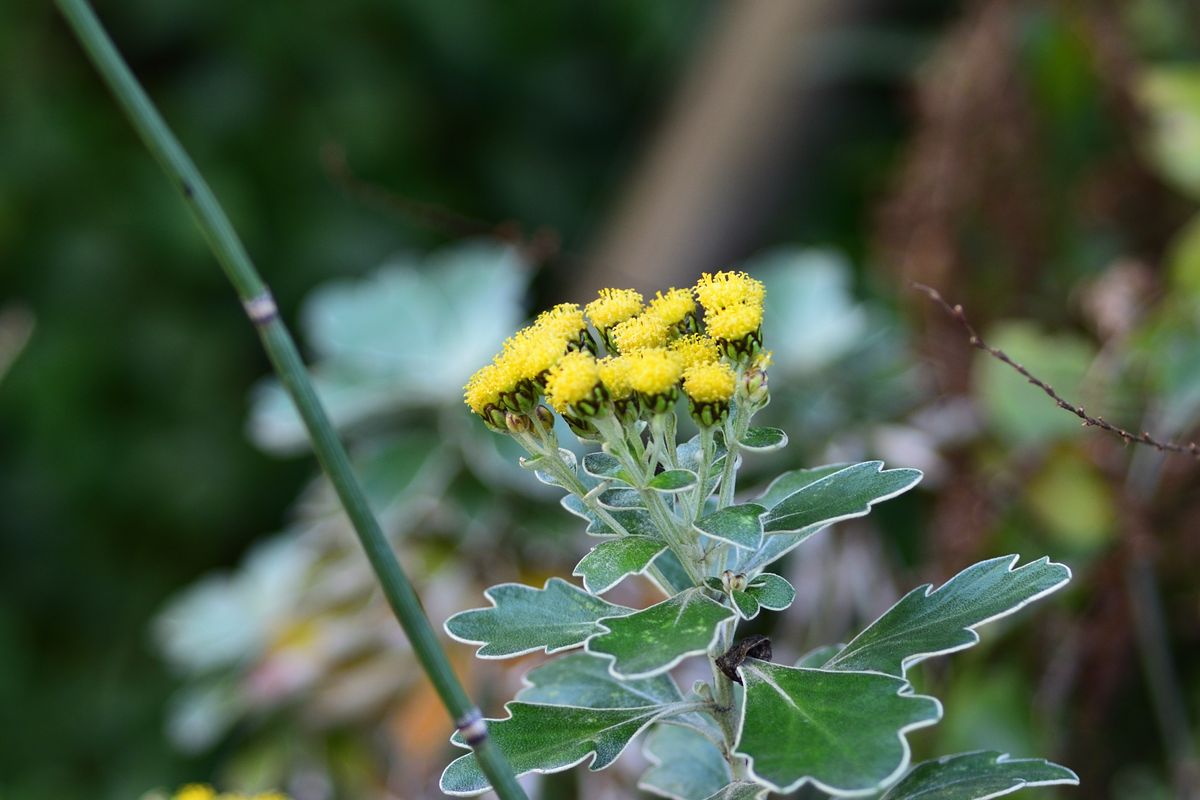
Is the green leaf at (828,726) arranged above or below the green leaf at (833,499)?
below

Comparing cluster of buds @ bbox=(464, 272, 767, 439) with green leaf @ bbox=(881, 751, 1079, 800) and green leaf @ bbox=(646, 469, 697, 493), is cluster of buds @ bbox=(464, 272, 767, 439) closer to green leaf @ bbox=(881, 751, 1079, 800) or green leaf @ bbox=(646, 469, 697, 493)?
green leaf @ bbox=(646, 469, 697, 493)

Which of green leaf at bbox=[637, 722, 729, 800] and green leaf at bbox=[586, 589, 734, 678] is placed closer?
green leaf at bbox=[586, 589, 734, 678]

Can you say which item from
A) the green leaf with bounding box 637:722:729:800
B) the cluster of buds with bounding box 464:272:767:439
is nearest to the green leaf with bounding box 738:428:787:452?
the cluster of buds with bounding box 464:272:767:439

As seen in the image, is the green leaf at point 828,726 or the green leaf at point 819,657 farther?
the green leaf at point 819,657

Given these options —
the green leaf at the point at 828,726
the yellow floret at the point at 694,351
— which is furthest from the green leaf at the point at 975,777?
the yellow floret at the point at 694,351

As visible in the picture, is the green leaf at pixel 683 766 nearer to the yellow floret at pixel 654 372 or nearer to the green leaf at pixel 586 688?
the green leaf at pixel 586 688

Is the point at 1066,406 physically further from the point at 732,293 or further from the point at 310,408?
the point at 310,408
